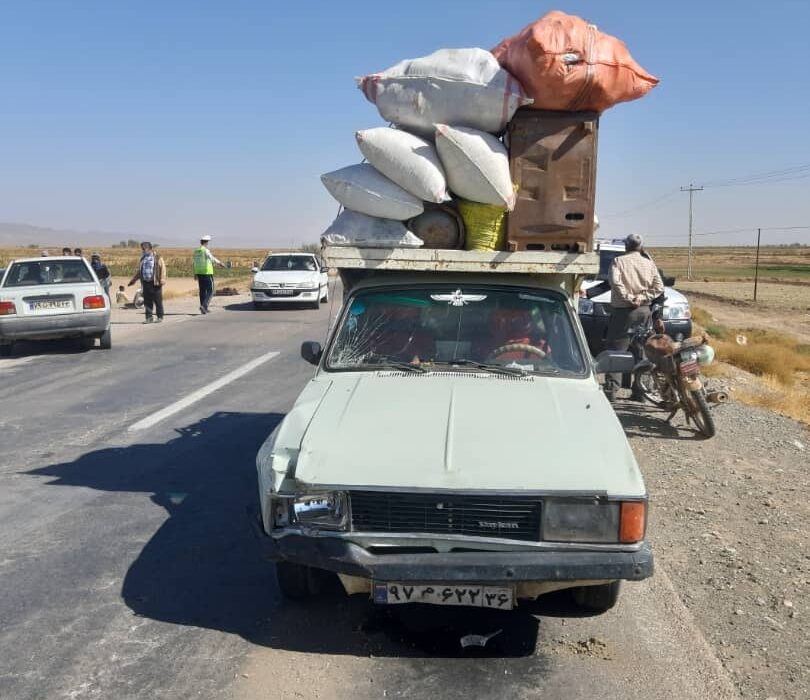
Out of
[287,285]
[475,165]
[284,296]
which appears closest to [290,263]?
[287,285]

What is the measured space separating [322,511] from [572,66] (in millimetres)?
3230

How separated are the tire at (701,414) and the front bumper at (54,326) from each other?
10.2m

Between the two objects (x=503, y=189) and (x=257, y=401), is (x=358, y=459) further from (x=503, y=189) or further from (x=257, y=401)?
(x=257, y=401)

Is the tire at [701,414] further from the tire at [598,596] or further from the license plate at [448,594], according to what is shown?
the license plate at [448,594]

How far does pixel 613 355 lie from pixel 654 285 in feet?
13.3

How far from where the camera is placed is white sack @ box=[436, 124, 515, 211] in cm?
524

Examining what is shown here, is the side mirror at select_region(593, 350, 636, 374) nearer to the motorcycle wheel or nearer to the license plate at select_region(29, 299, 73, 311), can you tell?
the motorcycle wheel

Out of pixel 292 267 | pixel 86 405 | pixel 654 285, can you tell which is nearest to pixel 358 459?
pixel 654 285

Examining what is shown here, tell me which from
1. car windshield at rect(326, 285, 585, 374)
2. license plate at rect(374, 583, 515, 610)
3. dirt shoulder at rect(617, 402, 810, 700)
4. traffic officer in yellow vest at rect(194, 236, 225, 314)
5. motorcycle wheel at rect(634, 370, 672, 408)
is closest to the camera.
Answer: license plate at rect(374, 583, 515, 610)

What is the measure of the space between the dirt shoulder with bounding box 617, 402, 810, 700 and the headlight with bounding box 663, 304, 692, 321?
3156 mm

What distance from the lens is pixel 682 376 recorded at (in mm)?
7930

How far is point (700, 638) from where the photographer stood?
13.0 ft

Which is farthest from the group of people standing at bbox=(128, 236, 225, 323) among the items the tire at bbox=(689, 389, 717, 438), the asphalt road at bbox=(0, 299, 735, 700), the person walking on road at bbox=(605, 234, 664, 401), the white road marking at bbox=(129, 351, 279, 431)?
the tire at bbox=(689, 389, 717, 438)

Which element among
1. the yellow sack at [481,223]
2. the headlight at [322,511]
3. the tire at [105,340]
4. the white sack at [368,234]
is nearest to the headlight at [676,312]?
the yellow sack at [481,223]
